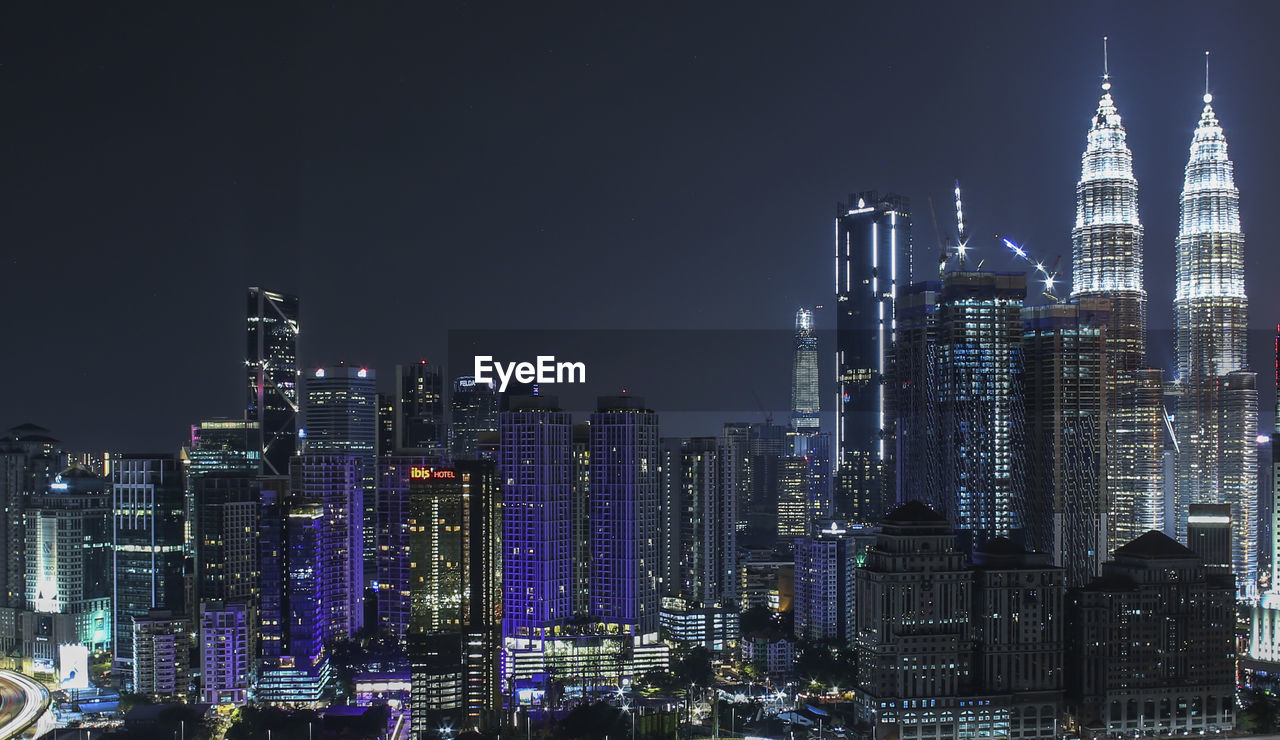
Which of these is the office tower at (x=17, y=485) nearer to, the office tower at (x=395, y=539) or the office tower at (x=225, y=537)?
the office tower at (x=225, y=537)

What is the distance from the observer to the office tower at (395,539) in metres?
8.95

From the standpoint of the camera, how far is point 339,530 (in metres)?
9.18

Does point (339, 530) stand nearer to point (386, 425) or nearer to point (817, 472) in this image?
point (386, 425)

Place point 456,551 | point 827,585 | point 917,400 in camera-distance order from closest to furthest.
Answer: point 917,400
point 456,551
point 827,585

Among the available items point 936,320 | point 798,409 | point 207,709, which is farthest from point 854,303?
point 207,709

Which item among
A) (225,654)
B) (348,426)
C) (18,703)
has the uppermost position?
(348,426)

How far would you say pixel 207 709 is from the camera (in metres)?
6.92

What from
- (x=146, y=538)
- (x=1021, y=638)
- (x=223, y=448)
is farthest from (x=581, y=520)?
(x=1021, y=638)

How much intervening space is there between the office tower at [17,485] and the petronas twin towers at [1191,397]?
292 inches

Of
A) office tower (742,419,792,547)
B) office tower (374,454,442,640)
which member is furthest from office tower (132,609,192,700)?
office tower (742,419,792,547)

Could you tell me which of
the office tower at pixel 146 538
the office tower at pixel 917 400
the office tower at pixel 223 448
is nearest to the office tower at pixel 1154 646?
the office tower at pixel 917 400

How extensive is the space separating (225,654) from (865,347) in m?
5.20

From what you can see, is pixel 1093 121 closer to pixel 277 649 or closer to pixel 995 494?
pixel 995 494

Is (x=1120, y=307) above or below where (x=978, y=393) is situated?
above
